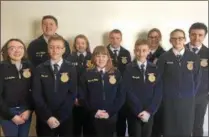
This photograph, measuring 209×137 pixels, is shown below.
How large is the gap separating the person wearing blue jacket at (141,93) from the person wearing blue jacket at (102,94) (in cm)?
11

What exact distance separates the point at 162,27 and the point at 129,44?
1.57 feet

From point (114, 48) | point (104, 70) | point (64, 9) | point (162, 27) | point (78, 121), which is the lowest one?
point (78, 121)

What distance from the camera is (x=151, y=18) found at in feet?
11.2

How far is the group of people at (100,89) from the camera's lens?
230 centimetres

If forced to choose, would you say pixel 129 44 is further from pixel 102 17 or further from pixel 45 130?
pixel 45 130

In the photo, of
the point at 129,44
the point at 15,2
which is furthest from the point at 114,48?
the point at 15,2

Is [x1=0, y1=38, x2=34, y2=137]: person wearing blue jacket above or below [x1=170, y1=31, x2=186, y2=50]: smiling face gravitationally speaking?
below

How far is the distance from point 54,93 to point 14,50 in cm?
50

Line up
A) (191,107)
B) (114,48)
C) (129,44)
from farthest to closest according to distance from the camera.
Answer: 1. (129,44)
2. (114,48)
3. (191,107)

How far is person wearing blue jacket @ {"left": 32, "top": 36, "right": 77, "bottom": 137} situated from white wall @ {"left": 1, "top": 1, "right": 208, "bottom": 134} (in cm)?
98

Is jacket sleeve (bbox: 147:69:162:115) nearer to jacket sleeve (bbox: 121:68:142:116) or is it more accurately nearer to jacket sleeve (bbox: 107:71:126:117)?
jacket sleeve (bbox: 121:68:142:116)

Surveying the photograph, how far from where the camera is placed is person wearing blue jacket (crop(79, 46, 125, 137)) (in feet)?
7.78

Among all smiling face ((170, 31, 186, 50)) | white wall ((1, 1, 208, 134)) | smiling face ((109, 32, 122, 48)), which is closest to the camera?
smiling face ((170, 31, 186, 50))

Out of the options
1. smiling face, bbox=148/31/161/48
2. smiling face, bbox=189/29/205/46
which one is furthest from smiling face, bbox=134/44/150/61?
smiling face, bbox=189/29/205/46
